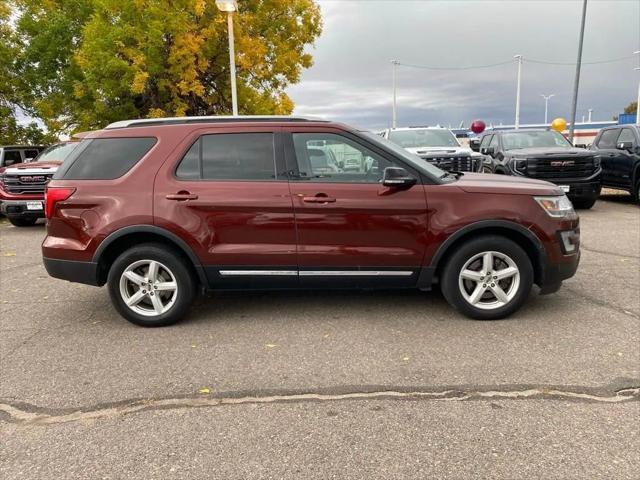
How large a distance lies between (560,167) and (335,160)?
8.09 meters

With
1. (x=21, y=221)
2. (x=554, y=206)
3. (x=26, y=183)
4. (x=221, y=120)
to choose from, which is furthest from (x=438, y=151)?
(x=21, y=221)

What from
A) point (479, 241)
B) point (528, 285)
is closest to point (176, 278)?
point (479, 241)

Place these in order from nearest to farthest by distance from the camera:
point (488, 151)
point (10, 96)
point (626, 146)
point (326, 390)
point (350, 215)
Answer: point (326, 390), point (350, 215), point (626, 146), point (488, 151), point (10, 96)

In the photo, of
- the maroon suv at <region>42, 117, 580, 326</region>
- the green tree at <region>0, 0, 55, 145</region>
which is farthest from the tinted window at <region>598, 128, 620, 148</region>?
the green tree at <region>0, 0, 55, 145</region>

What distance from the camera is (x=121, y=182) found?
4469 millimetres

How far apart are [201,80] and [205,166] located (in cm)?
1421

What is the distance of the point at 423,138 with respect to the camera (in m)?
12.5

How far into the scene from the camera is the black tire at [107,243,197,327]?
4.46 m

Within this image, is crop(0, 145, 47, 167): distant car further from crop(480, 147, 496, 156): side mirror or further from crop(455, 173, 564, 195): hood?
crop(455, 173, 564, 195): hood

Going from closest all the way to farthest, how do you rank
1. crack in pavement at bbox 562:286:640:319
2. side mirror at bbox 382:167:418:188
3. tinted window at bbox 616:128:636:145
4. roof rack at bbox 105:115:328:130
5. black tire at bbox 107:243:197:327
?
1. side mirror at bbox 382:167:418:188
2. black tire at bbox 107:243:197:327
3. roof rack at bbox 105:115:328:130
4. crack in pavement at bbox 562:286:640:319
5. tinted window at bbox 616:128:636:145

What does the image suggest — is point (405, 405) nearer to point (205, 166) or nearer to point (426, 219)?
point (426, 219)

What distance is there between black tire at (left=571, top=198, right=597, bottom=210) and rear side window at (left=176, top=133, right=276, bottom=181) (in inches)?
374

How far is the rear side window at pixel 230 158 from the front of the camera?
4.47 meters

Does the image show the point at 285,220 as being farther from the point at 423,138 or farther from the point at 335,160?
the point at 423,138
